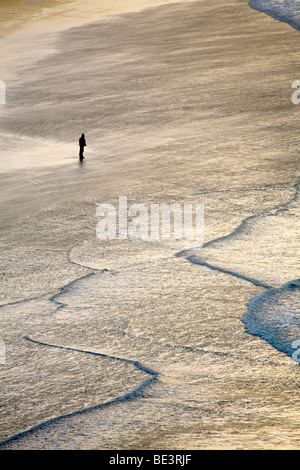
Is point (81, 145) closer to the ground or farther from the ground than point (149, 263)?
farther from the ground

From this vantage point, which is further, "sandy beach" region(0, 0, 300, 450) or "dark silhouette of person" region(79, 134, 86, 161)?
"dark silhouette of person" region(79, 134, 86, 161)

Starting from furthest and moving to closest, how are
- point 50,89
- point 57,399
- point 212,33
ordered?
point 212,33
point 50,89
point 57,399

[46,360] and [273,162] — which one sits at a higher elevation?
[273,162]

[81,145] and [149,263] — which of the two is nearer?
[149,263]

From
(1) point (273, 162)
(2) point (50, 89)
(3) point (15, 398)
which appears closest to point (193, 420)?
(3) point (15, 398)

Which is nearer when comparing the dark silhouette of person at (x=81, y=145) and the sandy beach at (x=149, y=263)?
the sandy beach at (x=149, y=263)

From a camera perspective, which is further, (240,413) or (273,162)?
(273,162)

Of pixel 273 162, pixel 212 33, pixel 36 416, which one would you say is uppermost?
pixel 212 33

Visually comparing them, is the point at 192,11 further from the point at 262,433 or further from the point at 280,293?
the point at 262,433
